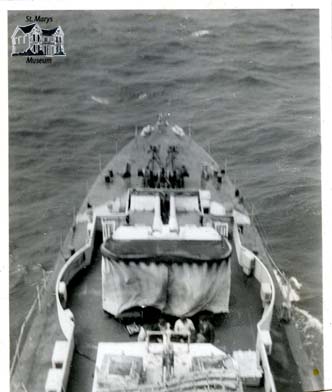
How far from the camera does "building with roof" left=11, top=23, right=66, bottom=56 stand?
→ 6.05m

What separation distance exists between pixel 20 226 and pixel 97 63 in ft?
6.75

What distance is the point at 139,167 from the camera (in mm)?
7387

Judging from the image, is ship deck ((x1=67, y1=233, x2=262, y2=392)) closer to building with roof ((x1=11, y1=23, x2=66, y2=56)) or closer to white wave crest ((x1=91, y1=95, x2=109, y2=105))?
white wave crest ((x1=91, y1=95, x2=109, y2=105))

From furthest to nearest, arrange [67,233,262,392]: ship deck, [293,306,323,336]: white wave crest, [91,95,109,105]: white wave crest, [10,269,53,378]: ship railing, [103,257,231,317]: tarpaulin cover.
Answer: [91,95,109,105]: white wave crest → [293,306,323,336]: white wave crest → [10,269,53,378]: ship railing → [103,257,231,317]: tarpaulin cover → [67,233,262,392]: ship deck

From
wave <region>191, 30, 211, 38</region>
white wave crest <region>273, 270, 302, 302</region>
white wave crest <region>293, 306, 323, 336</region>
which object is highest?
wave <region>191, 30, 211, 38</region>

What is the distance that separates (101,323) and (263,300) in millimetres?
1799

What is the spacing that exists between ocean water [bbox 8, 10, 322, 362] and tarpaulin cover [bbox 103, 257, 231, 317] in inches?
42.1

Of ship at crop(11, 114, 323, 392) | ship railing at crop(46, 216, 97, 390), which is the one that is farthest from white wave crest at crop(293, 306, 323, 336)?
ship railing at crop(46, 216, 97, 390)

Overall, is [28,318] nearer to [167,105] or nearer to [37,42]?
[167,105]

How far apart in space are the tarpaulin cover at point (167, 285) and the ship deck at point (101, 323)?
26 cm

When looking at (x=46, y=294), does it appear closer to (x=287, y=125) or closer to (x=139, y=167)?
(x=139, y=167)

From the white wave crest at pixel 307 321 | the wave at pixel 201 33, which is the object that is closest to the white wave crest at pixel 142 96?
the wave at pixel 201 33

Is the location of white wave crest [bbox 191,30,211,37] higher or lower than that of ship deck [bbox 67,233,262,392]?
higher

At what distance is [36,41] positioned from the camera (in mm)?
6102
